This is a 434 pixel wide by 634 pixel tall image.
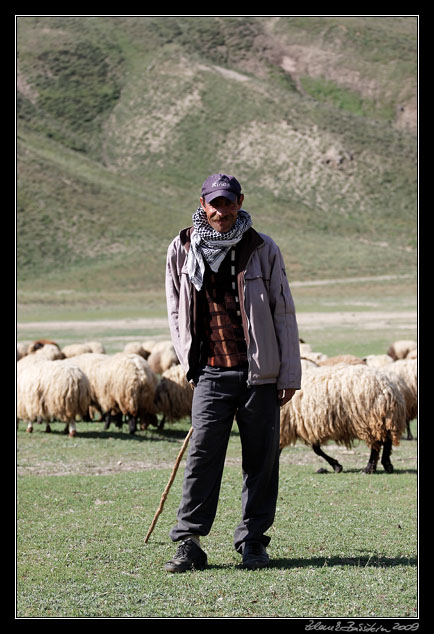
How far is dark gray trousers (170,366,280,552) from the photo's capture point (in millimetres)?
5047

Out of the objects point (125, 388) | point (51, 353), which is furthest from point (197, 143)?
point (125, 388)

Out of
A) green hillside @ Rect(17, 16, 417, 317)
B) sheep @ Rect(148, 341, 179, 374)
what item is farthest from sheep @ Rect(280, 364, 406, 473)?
green hillside @ Rect(17, 16, 417, 317)

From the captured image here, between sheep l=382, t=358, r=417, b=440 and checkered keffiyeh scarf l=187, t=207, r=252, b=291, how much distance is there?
6.80 metres

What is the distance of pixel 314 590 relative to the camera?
4.56m

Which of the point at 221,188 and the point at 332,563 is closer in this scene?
the point at 221,188

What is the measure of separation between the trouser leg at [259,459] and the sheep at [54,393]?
23.8 feet

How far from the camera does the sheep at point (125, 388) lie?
13.0m

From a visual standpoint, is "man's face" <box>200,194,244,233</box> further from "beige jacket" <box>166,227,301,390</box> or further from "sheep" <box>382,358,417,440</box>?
"sheep" <box>382,358,417,440</box>

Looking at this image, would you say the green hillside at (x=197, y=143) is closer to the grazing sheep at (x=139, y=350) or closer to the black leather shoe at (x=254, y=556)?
the grazing sheep at (x=139, y=350)

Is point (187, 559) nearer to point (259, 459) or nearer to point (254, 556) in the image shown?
point (254, 556)

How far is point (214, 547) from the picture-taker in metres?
5.70

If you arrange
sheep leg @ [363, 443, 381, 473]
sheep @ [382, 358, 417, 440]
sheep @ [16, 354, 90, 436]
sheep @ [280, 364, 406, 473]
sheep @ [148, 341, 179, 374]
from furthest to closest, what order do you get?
sheep @ [148, 341, 179, 374], sheep @ [16, 354, 90, 436], sheep @ [382, 358, 417, 440], sheep leg @ [363, 443, 381, 473], sheep @ [280, 364, 406, 473]

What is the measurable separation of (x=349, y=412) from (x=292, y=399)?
26.8 inches

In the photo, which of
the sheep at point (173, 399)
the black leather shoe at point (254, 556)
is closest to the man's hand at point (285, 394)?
the black leather shoe at point (254, 556)
